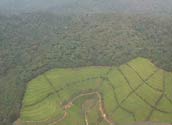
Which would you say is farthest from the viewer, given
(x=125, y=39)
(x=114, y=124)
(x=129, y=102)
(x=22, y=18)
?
(x=22, y=18)

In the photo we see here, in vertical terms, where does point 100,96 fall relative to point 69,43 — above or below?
below

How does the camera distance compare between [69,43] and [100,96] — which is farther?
[69,43]

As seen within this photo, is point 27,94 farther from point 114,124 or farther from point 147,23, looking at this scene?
point 147,23

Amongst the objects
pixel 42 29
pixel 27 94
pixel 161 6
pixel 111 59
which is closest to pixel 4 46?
pixel 42 29

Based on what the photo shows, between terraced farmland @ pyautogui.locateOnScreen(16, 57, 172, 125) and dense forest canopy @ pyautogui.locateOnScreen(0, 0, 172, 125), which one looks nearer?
terraced farmland @ pyautogui.locateOnScreen(16, 57, 172, 125)
